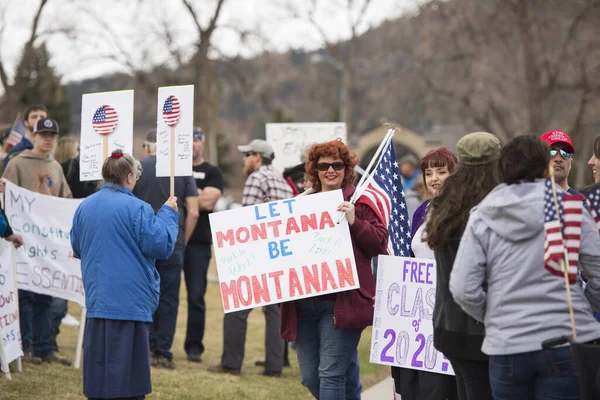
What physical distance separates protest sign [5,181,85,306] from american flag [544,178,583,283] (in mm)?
5416

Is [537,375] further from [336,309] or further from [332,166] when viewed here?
[332,166]

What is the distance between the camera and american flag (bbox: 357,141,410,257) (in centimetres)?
618

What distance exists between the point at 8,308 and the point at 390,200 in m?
3.63

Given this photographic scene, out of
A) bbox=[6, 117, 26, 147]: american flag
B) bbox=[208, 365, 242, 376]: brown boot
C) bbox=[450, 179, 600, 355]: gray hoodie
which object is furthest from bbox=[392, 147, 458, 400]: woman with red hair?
bbox=[6, 117, 26, 147]: american flag

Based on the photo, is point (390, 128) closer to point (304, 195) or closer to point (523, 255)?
point (304, 195)

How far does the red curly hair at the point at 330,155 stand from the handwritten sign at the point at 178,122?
121cm

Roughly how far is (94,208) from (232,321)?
354 centimetres

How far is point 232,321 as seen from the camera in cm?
913

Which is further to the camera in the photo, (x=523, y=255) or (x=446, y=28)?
(x=446, y=28)

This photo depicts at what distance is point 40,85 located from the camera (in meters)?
41.2

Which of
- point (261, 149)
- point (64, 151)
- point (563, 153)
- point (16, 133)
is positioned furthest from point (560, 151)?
point (16, 133)

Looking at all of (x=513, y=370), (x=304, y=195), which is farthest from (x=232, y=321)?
(x=513, y=370)

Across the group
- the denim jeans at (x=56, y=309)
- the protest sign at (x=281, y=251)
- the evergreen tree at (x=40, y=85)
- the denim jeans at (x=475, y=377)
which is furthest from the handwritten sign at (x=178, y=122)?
the evergreen tree at (x=40, y=85)

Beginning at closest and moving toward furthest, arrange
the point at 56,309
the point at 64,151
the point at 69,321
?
the point at 56,309
the point at 64,151
the point at 69,321
